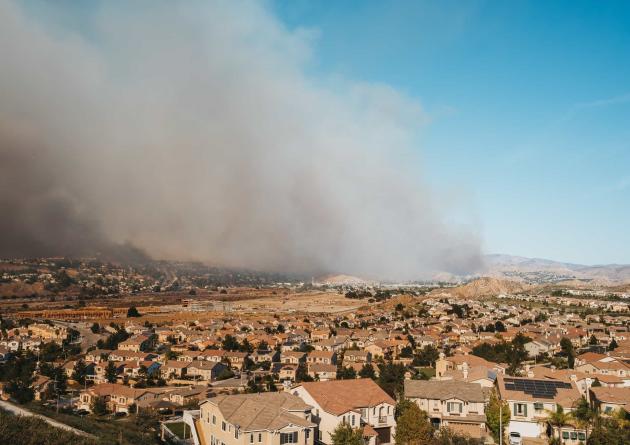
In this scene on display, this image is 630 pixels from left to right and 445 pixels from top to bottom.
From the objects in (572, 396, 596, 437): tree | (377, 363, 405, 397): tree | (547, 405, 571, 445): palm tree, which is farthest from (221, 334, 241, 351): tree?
(572, 396, 596, 437): tree

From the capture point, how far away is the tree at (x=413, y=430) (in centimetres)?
1094

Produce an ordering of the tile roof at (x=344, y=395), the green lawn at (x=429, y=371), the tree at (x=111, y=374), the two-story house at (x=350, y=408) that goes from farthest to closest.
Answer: the tree at (x=111, y=374) < the green lawn at (x=429, y=371) < the tile roof at (x=344, y=395) < the two-story house at (x=350, y=408)

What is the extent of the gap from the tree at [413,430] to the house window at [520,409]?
9.51 feet

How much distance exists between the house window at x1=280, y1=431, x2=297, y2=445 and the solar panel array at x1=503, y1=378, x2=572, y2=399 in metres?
6.61

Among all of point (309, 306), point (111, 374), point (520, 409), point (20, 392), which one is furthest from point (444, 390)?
point (309, 306)

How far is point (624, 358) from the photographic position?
903 inches

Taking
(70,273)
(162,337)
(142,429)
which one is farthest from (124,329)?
(70,273)

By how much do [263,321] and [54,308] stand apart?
77.2 feet

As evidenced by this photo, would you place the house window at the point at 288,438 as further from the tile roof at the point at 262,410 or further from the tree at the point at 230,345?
the tree at the point at 230,345

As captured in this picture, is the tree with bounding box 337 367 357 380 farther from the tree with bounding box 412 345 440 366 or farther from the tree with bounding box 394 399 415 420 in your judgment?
the tree with bounding box 394 399 415 420

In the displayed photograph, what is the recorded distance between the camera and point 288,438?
391 inches

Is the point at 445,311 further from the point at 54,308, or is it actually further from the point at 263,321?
the point at 54,308

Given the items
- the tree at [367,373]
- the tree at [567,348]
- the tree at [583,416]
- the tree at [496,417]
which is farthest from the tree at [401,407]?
the tree at [567,348]

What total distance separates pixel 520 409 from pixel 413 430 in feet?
12.0
